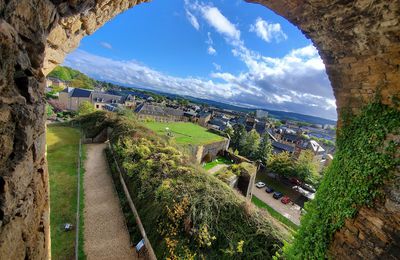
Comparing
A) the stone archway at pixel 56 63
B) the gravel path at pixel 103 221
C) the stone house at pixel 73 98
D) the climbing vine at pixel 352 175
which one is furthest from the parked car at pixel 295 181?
the stone house at pixel 73 98

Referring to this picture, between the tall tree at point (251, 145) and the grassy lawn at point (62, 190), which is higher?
the grassy lawn at point (62, 190)

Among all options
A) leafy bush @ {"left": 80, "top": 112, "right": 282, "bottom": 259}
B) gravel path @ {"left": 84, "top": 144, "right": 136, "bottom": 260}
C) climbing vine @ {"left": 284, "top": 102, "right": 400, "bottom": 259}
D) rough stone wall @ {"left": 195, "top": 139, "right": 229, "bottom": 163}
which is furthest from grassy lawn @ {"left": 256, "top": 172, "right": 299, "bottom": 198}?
climbing vine @ {"left": 284, "top": 102, "right": 400, "bottom": 259}

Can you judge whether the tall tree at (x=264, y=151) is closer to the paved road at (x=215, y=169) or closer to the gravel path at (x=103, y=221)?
the paved road at (x=215, y=169)

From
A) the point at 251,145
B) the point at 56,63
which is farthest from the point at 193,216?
the point at 251,145

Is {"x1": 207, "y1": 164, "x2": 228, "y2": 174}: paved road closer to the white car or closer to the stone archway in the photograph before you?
the white car

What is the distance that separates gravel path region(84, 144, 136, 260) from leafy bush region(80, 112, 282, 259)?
108 centimetres

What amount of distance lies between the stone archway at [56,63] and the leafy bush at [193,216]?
384cm

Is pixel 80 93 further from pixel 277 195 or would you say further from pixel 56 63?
pixel 56 63

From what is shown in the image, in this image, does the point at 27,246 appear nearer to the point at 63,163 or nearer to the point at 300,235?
the point at 300,235

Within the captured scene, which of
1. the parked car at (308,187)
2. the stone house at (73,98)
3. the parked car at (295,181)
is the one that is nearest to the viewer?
the parked car at (308,187)

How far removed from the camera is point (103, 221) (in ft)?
31.8

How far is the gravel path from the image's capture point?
820cm

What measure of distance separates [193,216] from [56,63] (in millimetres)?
6363

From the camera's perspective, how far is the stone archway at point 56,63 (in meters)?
1.81
